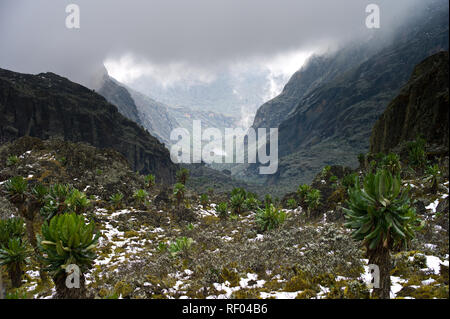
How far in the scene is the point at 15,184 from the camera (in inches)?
711

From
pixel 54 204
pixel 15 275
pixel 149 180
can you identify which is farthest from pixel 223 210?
pixel 15 275

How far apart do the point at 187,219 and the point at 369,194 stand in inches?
1241

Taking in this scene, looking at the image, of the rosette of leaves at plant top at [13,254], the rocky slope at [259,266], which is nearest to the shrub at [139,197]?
the rocky slope at [259,266]

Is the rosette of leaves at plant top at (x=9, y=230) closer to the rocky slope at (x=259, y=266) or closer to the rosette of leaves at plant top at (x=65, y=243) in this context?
the rocky slope at (x=259, y=266)

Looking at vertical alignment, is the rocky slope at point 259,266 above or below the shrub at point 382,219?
below

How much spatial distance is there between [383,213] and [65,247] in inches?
453

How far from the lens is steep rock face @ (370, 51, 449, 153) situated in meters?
36.5

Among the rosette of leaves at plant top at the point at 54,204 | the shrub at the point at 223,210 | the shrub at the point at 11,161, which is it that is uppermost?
the shrub at the point at 11,161

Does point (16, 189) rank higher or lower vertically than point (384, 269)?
higher

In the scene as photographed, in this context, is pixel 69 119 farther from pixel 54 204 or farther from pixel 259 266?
pixel 259 266

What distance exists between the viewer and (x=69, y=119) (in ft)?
339

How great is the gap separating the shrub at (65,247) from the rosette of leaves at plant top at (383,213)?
10.3 metres

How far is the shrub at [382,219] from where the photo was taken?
8.34 m
